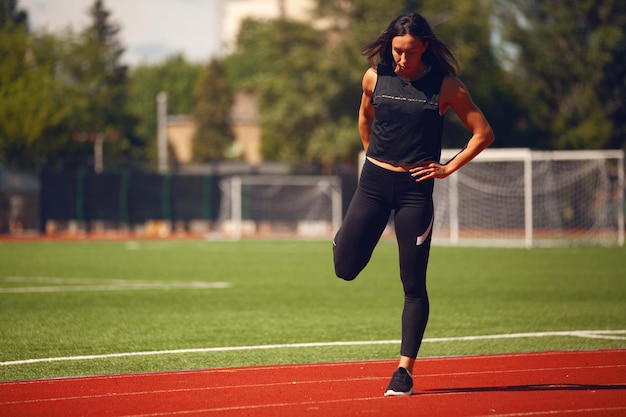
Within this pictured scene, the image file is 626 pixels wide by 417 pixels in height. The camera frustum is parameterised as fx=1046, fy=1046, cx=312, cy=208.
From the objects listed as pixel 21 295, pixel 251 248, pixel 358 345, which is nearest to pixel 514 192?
pixel 251 248

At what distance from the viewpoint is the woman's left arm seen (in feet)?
21.6

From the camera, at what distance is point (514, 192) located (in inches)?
1380

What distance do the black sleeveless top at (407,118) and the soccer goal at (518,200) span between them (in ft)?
86.4

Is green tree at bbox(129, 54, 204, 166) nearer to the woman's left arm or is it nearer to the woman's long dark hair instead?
the woman's long dark hair

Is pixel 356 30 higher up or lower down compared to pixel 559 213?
higher up

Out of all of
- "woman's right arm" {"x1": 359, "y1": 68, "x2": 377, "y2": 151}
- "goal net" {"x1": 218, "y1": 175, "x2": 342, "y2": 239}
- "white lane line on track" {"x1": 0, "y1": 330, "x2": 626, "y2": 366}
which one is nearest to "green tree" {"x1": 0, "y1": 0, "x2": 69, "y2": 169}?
"goal net" {"x1": 218, "y1": 175, "x2": 342, "y2": 239}

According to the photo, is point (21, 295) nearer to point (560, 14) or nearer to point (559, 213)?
point (559, 213)

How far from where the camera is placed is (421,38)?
6465 millimetres

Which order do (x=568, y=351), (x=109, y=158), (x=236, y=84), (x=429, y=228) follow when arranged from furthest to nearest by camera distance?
1. (x=236, y=84)
2. (x=109, y=158)
3. (x=568, y=351)
4. (x=429, y=228)

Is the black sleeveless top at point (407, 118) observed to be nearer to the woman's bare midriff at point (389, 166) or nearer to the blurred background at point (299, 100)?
the woman's bare midriff at point (389, 166)

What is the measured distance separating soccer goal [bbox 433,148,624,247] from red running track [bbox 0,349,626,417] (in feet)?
83.1

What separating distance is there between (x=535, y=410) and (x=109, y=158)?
211 feet

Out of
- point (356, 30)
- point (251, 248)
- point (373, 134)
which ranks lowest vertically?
point (251, 248)

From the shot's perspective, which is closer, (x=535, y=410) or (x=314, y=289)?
(x=535, y=410)
